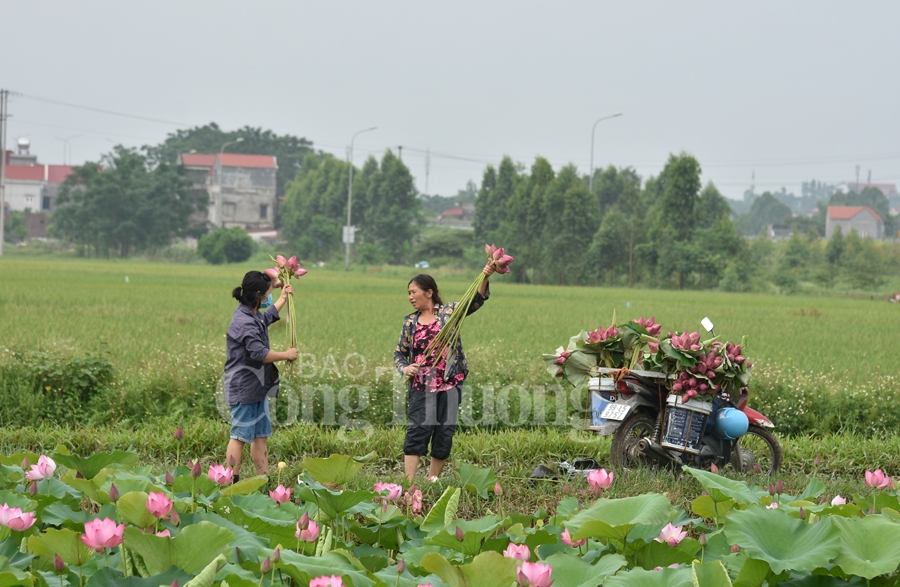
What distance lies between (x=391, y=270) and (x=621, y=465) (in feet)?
147

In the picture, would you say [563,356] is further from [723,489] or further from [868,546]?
[868,546]

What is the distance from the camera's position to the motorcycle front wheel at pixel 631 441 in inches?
243

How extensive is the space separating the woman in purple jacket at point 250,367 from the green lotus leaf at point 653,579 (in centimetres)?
348

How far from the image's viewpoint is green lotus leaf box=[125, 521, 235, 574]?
2402 millimetres

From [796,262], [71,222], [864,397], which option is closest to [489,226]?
[796,262]

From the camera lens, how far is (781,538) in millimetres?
2760

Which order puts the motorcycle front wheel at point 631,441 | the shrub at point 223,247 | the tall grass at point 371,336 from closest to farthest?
the motorcycle front wheel at point 631,441 < the tall grass at point 371,336 < the shrub at point 223,247

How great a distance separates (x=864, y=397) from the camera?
9031 mm

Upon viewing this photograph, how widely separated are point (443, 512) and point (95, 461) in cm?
127

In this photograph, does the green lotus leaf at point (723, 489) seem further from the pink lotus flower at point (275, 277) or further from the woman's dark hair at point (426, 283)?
the pink lotus flower at point (275, 277)

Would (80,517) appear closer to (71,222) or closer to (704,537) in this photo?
(704,537)

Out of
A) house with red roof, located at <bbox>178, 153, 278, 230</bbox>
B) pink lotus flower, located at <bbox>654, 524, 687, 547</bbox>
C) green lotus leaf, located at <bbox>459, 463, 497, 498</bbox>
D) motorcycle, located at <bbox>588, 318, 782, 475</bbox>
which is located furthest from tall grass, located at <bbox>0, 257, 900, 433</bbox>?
house with red roof, located at <bbox>178, 153, 278, 230</bbox>

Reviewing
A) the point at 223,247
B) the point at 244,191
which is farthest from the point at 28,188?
the point at 223,247

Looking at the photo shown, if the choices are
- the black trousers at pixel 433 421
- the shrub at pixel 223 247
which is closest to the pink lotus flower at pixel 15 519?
the black trousers at pixel 433 421
